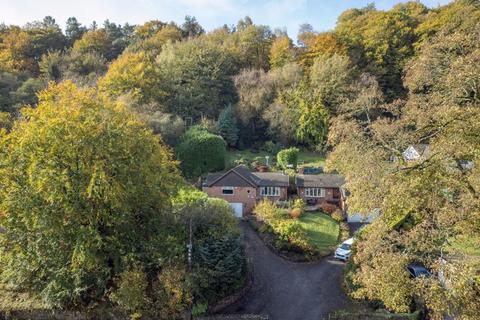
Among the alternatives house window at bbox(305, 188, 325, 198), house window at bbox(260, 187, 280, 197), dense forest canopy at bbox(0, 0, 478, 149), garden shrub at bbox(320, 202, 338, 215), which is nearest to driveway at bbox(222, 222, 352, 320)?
garden shrub at bbox(320, 202, 338, 215)

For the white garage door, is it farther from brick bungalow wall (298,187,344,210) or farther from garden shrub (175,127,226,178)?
garden shrub (175,127,226,178)

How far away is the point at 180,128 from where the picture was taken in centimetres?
4206

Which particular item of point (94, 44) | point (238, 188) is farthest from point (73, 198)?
point (94, 44)

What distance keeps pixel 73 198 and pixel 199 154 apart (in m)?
23.2

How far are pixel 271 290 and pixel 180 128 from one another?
24.9 metres

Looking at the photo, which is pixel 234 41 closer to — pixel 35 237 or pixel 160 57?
pixel 160 57

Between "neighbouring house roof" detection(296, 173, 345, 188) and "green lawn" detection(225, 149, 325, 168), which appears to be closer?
"neighbouring house roof" detection(296, 173, 345, 188)

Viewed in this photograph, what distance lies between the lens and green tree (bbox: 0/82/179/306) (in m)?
17.4

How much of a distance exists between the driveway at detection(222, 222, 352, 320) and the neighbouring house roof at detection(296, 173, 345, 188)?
34.7ft

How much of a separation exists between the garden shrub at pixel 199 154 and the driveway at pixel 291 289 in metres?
15.9

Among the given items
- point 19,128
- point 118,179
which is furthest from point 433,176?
point 19,128

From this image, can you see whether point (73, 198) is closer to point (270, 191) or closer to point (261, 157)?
point (270, 191)

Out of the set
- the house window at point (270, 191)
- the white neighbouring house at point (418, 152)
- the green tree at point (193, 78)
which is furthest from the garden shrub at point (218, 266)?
the green tree at point (193, 78)

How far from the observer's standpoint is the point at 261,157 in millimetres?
47344
